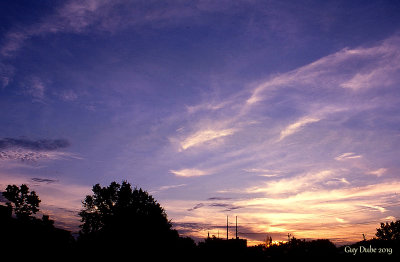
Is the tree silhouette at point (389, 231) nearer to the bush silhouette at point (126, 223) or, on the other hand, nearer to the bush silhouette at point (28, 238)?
the bush silhouette at point (126, 223)

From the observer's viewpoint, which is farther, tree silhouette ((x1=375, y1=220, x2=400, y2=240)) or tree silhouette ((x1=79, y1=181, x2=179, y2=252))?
tree silhouette ((x1=375, y1=220, x2=400, y2=240))

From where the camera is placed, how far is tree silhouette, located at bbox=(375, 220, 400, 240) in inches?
3452

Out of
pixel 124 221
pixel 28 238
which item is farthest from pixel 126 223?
pixel 28 238

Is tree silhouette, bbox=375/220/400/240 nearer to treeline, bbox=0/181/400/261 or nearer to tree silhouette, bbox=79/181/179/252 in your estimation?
treeline, bbox=0/181/400/261

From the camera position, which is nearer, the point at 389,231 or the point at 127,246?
the point at 127,246

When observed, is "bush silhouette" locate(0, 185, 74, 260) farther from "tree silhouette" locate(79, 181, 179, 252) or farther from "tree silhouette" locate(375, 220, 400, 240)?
"tree silhouette" locate(375, 220, 400, 240)

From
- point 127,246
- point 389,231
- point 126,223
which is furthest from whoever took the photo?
point 389,231

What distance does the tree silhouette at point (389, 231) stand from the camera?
8769 centimetres

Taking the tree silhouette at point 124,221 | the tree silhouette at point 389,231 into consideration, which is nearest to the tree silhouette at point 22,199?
the tree silhouette at point 124,221

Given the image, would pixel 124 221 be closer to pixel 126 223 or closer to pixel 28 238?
pixel 126 223

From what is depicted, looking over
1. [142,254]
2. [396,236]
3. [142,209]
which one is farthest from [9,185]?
[396,236]

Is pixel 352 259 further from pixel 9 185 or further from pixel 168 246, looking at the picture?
pixel 9 185

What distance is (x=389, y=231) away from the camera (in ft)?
297

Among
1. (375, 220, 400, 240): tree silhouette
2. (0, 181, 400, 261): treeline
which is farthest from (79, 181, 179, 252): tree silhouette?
(375, 220, 400, 240): tree silhouette
